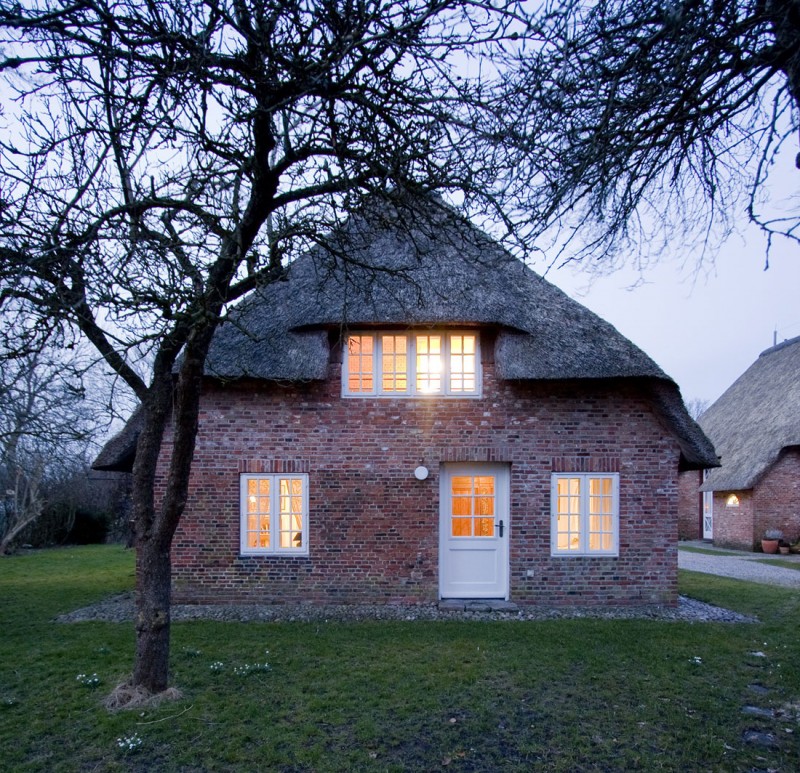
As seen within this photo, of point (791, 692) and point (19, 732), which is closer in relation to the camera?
point (19, 732)

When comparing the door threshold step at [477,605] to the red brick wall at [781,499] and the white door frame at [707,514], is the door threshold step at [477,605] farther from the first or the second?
the white door frame at [707,514]

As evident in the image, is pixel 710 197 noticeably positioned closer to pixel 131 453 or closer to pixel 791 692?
pixel 791 692

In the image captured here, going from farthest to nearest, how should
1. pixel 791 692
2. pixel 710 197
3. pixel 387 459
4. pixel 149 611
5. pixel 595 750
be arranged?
pixel 387 459 < pixel 791 692 < pixel 149 611 < pixel 710 197 < pixel 595 750

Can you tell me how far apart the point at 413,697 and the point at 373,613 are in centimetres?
310

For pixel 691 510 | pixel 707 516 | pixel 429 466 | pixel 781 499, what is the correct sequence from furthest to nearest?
1. pixel 691 510
2. pixel 707 516
3. pixel 781 499
4. pixel 429 466

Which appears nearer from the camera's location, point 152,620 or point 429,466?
point 152,620

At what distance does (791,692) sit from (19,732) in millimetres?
6181

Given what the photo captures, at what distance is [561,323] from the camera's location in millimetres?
8750

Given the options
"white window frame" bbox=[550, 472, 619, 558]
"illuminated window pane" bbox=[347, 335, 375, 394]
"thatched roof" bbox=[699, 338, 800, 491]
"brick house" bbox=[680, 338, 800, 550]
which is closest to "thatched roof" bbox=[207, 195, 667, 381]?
"illuminated window pane" bbox=[347, 335, 375, 394]

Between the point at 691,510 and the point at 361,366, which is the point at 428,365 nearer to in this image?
the point at 361,366

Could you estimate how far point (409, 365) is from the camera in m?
8.62

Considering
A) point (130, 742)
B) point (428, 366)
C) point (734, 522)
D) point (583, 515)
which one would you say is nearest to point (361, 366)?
point (428, 366)

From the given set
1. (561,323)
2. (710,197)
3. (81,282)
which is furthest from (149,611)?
(561,323)

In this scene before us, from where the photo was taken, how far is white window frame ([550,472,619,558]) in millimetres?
8438
